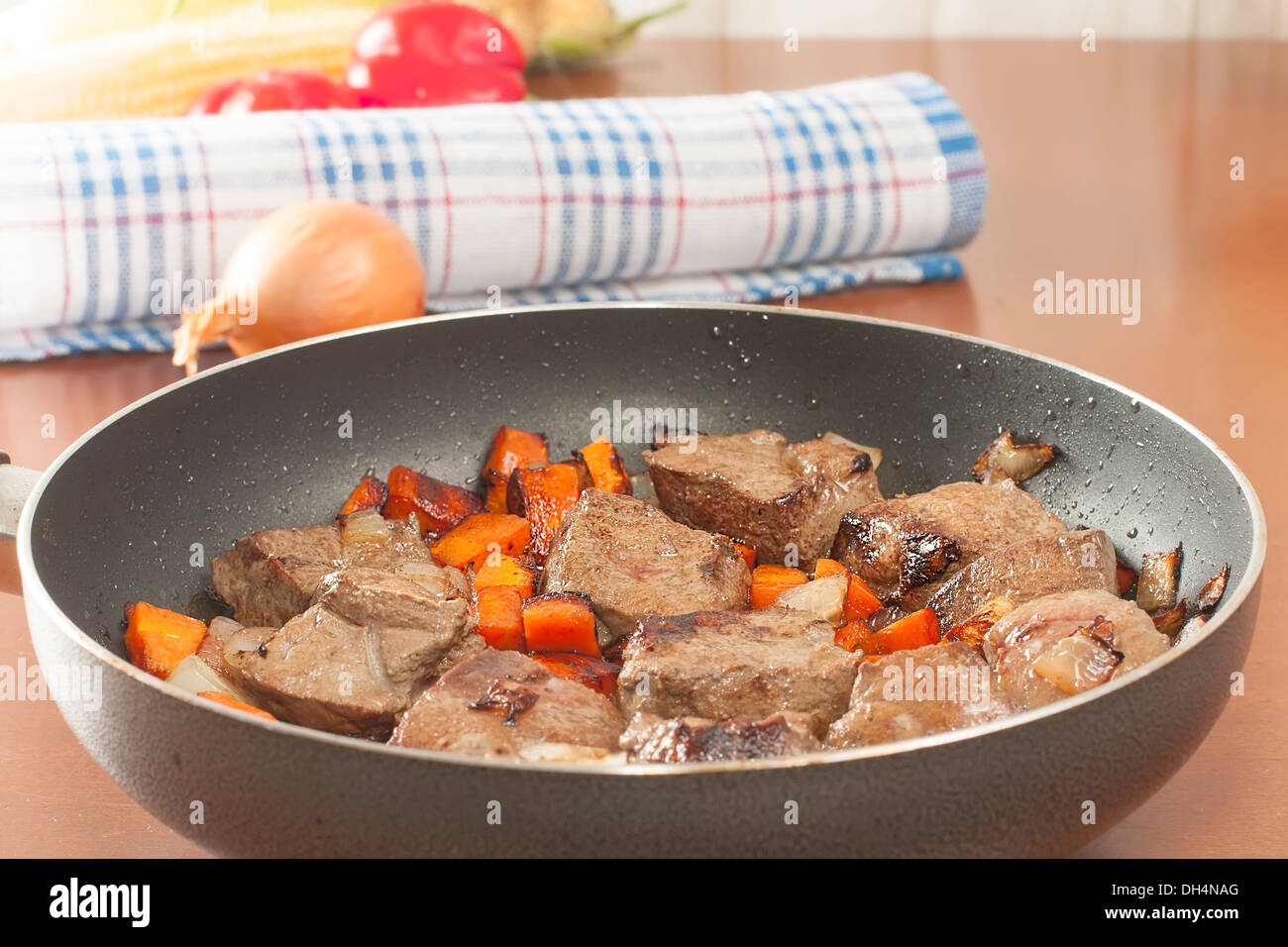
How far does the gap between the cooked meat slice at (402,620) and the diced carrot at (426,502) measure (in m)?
0.33

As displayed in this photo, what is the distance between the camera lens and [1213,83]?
362 cm

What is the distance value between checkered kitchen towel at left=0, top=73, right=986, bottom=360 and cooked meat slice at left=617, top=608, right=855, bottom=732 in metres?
1.22

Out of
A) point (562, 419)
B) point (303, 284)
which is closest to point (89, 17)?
point (303, 284)

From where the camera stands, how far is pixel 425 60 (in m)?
2.98

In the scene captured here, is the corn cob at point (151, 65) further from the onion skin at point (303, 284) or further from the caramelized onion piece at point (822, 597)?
the caramelized onion piece at point (822, 597)

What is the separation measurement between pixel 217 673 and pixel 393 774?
464 mm

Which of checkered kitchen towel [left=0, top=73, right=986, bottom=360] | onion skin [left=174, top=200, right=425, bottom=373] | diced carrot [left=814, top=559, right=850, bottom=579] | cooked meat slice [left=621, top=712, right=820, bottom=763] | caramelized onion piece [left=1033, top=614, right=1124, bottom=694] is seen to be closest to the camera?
cooked meat slice [left=621, top=712, right=820, bottom=763]

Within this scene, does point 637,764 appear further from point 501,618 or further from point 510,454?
point 510,454

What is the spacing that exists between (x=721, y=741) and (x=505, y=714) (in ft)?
0.55

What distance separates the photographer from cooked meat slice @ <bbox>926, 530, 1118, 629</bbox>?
124cm

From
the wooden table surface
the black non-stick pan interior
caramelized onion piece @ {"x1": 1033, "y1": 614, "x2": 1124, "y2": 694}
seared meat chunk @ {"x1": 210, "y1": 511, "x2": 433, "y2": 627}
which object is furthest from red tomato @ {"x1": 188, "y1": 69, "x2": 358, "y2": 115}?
caramelized onion piece @ {"x1": 1033, "y1": 614, "x2": 1124, "y2": 694}

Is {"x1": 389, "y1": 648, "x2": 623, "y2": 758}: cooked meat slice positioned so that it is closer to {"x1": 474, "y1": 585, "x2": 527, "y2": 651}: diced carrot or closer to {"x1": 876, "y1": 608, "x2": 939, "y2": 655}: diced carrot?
{"x1": 474, "y1": 585, "x2": 527, "y2": 651}: diced carrot

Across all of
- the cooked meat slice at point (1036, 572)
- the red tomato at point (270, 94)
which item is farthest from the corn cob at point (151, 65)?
the cooked meat slice at point (1036, 572)
